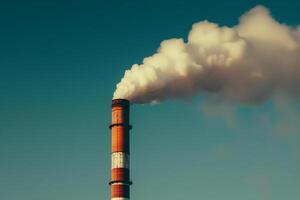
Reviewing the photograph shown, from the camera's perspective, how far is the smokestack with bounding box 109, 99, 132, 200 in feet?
178

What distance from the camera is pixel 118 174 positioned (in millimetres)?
54750

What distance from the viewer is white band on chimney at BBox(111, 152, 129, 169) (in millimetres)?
54812

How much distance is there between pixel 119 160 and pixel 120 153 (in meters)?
0.59

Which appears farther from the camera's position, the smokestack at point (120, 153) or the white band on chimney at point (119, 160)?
the white band on chimney at point (119, 160)

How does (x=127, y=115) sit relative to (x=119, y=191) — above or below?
above

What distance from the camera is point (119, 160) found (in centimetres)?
5481

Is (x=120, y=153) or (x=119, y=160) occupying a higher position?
(x=120, y=153)

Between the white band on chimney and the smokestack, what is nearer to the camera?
the smokestack

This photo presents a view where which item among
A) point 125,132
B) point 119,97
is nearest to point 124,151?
point 125,132

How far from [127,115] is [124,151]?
317 centimetres

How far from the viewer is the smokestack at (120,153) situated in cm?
5431

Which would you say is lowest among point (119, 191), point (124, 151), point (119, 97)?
point (119, 191)

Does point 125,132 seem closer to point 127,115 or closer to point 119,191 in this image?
point 127,115

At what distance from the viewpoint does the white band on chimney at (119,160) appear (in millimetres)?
54812
